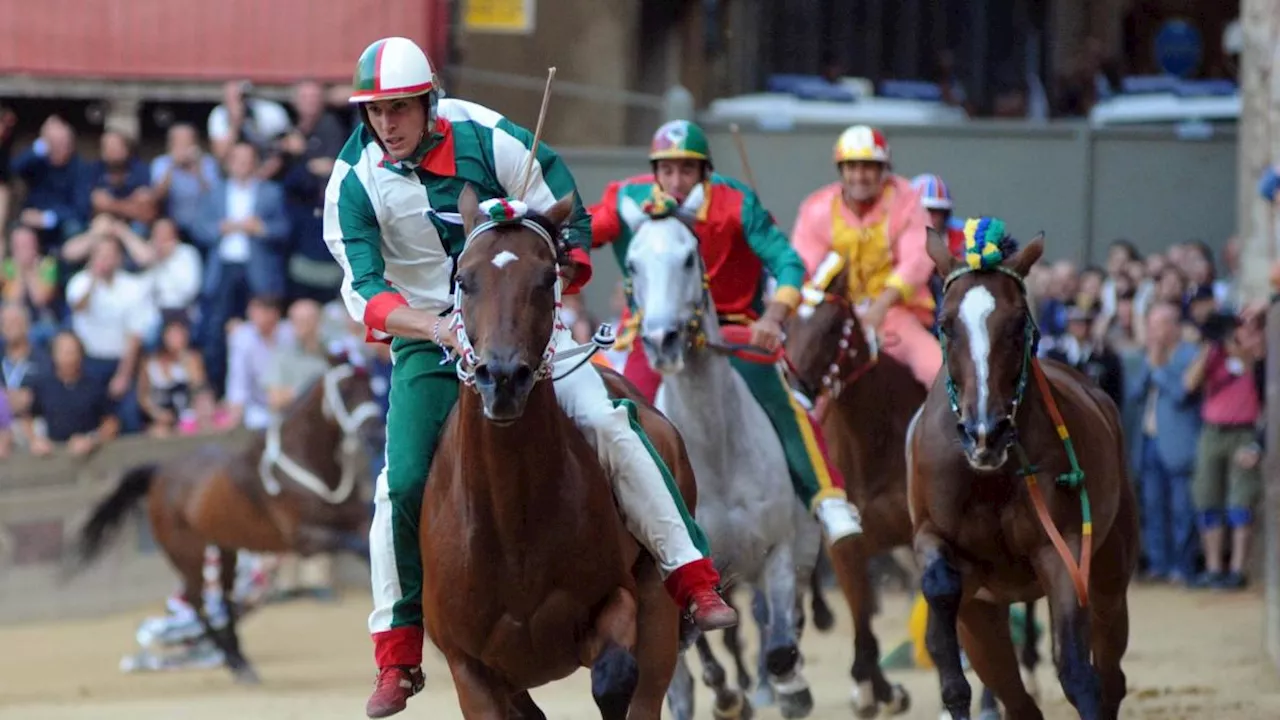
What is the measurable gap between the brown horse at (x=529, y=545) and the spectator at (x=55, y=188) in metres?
11.1

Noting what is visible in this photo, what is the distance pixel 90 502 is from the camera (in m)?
15.6

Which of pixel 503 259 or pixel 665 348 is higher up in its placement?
pixel 503 259

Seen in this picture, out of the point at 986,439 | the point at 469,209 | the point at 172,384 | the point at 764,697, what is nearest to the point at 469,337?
the point at 469,209

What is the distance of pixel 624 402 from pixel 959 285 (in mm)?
1524

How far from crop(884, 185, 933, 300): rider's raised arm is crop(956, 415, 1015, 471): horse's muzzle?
3.15 meters

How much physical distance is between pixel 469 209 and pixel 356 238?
1.95ft

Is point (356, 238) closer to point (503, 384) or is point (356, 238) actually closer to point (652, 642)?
point (503, 384)

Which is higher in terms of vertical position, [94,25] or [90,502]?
[94,25]

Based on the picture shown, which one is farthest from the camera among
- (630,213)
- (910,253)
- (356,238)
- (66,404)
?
(66,404)

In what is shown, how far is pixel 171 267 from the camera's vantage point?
1634 cm

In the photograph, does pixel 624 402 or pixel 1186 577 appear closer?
pixel 624 402

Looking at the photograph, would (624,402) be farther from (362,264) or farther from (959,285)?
(959,285)

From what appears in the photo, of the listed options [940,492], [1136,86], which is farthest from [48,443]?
[1136,86]

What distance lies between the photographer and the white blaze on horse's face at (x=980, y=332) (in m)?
7.35
